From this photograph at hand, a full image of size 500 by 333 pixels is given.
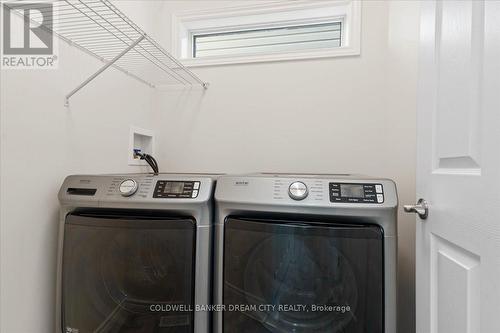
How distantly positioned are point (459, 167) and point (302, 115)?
1078 millimetres

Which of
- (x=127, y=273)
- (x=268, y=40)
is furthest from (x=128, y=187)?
(x=268, y=40)

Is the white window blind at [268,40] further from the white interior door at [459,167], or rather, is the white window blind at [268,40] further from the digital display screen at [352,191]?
the digital display screen at [352,191]

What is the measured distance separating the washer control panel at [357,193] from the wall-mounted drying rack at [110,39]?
0.93 metres

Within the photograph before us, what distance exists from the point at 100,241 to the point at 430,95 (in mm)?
1244

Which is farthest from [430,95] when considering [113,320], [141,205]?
[113,320]

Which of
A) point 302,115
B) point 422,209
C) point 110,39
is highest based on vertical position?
point 110,39

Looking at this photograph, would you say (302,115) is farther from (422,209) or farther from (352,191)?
(422,209)

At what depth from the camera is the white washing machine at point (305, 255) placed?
909 millimetres

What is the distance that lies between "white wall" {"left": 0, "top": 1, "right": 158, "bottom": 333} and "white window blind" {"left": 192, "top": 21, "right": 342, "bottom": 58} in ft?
2.62

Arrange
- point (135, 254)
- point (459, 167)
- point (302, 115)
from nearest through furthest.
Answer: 1. point (459, 167)
2. point (135, 254)
3. point (302, 115)

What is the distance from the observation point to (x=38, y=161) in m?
1.08

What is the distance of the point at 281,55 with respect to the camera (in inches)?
68.9

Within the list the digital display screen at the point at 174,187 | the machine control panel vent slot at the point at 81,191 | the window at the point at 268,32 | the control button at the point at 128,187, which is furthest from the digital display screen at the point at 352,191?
the window at the point at 268,32

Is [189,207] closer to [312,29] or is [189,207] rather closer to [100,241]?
[100,241]
